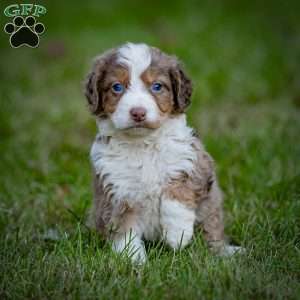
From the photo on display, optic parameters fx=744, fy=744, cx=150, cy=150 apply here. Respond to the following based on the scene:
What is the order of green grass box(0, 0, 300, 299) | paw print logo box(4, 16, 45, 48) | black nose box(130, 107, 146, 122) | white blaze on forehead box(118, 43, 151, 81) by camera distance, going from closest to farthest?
green grass box(0, 0, 300, 299), black nose box(130, 107, 146, 122), white blaze on forehead box(118, 43, 151, 81), paw print logo box(4, 16, 45, 48)

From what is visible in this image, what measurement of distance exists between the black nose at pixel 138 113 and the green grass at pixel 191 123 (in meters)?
1.04

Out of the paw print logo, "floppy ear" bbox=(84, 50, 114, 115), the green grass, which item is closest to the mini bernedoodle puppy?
"floppy ear" bbox=(84, 50, 114, 115)

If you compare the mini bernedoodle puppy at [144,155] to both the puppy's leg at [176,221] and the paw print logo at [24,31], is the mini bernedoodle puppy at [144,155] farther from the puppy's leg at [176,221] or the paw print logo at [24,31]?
the paw print logo at [24,31]

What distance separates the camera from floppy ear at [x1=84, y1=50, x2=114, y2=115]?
5.90 meters

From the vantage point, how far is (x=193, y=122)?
390 inches

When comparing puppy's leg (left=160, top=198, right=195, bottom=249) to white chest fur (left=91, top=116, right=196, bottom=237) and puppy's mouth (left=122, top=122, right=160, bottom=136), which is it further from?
puppy's mouth (left=122, top=122, right=160, bottom=136)

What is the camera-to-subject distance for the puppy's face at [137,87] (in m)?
5.58

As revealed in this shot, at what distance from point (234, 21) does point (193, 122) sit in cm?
539

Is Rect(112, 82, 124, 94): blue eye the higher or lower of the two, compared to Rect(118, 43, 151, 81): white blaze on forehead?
lower

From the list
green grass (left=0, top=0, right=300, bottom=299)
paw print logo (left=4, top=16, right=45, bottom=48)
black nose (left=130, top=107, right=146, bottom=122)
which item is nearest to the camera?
green grass (left=0, top=0, right=300, bottom=299)

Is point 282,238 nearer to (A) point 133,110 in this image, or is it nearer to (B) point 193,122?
(A) point 133,110

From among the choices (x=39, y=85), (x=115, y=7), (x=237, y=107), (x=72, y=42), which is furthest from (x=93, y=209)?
(x=115, y=7)

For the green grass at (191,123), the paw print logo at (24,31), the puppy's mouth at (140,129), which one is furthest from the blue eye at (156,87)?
the green grass at (191,123)

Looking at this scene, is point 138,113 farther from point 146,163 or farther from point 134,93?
point 146,163
